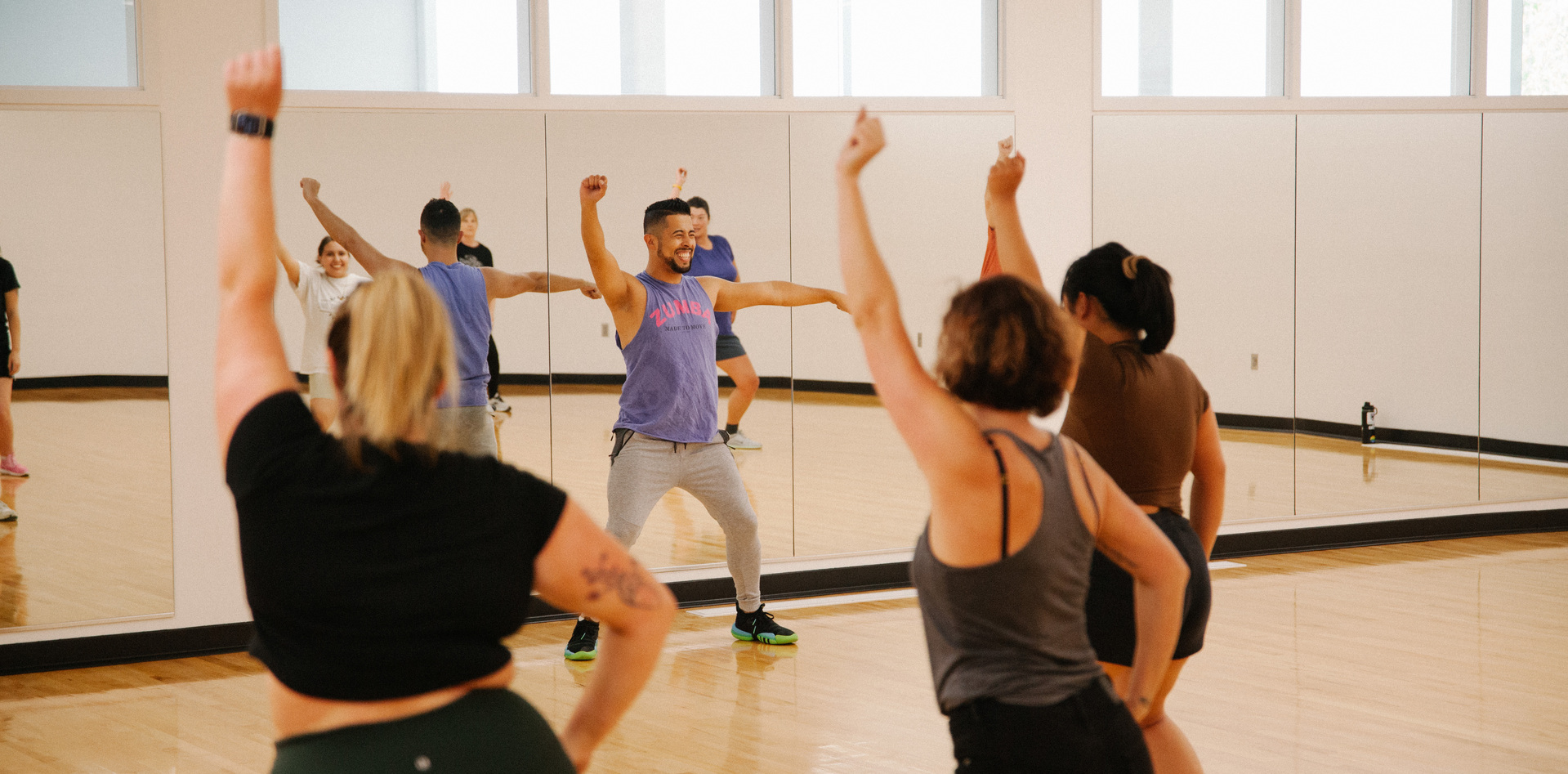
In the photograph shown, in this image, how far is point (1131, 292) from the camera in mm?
2518

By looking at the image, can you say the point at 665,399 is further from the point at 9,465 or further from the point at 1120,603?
the point at 1120,603

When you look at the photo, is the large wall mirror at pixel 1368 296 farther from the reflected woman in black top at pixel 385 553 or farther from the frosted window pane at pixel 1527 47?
the reflected woman in black top at pixel 385 553

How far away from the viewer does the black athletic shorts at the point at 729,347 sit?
19.7 ft

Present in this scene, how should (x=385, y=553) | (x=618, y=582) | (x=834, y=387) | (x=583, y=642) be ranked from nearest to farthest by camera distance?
(x=385, y=553) → (x=618, y=582) → (x=583, y=642) → (x=834, y=387)

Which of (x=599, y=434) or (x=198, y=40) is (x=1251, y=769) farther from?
(x=198, y=40)

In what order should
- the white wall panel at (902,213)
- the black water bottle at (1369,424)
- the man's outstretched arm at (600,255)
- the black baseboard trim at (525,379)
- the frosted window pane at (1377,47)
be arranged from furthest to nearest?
the black water bottle at (1369,424) < the frosted window pane at (1377,47) < the white wall panel at (902,213) < the black baseboard trim at (525,379) < the man's outstretched arm at (600,255)

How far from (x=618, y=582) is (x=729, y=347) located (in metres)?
4.53

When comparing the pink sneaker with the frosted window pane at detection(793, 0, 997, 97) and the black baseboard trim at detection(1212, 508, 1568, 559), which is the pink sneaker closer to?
the frosted window pane at detection(793, 0, 997, 97)

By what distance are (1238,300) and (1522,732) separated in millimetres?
3378

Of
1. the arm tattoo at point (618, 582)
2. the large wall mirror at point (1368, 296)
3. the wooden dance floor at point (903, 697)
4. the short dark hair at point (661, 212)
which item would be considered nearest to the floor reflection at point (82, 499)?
the wooden dance floor at point (903, 697)

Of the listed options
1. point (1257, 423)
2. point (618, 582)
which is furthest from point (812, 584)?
point (618, 582)

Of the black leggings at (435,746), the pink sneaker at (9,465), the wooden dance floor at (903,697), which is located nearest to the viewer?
the black leggings at (435,746)

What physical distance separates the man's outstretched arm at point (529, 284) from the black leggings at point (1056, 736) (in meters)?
3.92

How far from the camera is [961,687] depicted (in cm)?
178
